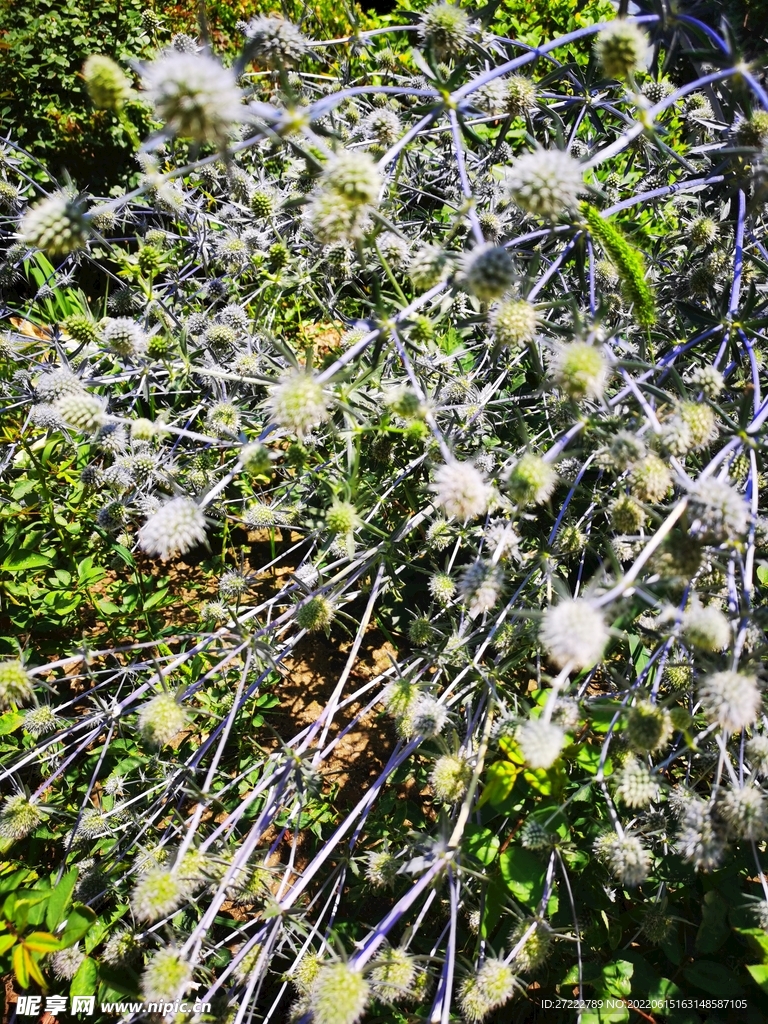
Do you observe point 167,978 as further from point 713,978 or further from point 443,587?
point 713,978

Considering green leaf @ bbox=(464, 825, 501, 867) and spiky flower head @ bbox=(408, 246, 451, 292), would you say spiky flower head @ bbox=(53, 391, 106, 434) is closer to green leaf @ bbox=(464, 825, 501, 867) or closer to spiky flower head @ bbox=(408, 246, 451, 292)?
spiky flower head @ bbox=(408, 246, 451, 292)

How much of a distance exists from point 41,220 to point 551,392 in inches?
67.5

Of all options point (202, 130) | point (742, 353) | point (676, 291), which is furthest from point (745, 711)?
point (676, 291)

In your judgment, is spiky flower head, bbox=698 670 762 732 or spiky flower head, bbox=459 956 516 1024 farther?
spiky flower head, bbox=459 956 516 1024

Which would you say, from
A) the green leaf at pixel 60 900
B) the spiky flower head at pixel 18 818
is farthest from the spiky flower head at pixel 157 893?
the spiky flower head at pixel 18 818

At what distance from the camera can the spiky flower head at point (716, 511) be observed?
1.30m

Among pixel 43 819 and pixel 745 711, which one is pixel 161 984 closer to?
pixel 43 819

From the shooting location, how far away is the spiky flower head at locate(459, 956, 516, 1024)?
154 centimetres

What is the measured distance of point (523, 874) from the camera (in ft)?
5.69

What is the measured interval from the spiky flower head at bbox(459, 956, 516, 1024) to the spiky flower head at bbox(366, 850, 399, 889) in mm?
318

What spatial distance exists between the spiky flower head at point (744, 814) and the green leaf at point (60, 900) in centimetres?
172

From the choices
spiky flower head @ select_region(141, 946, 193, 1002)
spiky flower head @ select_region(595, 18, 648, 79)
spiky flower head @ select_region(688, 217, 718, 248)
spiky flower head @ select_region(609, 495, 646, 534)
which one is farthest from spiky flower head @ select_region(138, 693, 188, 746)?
spiky flower head @ select_region(688, 217, 718, 248)

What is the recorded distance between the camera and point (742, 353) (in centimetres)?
216

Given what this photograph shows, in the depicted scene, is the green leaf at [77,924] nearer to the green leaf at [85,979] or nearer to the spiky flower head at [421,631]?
the green leaf at [85,979]
